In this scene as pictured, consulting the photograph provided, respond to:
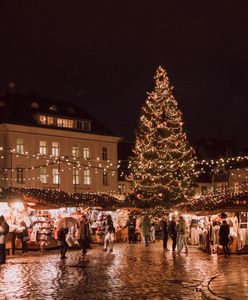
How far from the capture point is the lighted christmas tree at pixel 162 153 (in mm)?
44312

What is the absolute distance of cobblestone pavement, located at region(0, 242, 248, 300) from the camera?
13359mm

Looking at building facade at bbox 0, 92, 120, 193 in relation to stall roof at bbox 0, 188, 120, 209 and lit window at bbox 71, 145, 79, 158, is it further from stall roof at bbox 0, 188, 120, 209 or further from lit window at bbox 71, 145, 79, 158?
stall roof at bbox 0, 188, 120, 209

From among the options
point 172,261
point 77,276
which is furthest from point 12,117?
point 77,276

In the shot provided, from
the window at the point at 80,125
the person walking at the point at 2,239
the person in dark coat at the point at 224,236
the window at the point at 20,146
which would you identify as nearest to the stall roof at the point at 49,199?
the person walking at the point at 2,239

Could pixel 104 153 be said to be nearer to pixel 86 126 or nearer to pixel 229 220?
pixel 86 126

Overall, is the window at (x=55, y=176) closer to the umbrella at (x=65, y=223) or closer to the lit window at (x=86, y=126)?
the lit window at (x=86, y=126)

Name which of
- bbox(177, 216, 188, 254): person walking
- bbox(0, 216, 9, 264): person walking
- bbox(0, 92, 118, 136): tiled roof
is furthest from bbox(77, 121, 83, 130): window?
bbox(0, 216, 9, 264): person walking

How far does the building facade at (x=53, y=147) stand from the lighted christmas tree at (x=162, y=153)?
11563 mm

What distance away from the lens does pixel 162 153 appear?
146 feet

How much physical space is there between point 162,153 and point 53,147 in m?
18.2

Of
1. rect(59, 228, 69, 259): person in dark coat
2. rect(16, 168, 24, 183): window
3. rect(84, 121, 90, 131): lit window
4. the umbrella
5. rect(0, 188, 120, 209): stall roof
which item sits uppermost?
rect(84, 121, 90, 131): lit window

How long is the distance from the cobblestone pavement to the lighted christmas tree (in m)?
20.2

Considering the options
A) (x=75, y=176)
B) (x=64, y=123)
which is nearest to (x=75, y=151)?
(x=75, y=176)

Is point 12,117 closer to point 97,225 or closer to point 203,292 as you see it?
point 97,225
